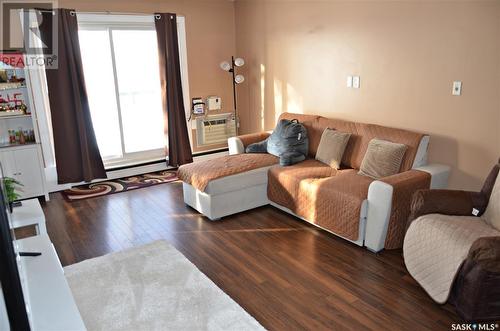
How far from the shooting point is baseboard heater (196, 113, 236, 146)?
5910 mm

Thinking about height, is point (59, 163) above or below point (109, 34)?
below

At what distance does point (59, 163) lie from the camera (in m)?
4.79

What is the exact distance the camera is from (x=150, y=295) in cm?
266

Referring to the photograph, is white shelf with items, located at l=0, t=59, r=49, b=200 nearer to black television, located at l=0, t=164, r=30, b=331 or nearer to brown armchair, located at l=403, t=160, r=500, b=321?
black television, located at l=0, t=164, r=30, b=331

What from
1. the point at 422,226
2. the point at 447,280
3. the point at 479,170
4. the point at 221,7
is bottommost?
the point at 447,280

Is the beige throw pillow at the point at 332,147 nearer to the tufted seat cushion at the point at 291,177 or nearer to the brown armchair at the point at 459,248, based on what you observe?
the tufted seat cushion at the point at 291,177

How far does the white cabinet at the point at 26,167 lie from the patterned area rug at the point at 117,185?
36 cm

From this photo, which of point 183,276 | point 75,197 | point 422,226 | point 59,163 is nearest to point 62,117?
point 59,163

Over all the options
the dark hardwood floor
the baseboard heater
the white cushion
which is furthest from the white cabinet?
the baseboard heater

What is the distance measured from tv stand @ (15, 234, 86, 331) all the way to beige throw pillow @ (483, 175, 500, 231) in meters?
2.57

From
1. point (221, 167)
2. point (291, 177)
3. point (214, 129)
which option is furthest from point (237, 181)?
point (214, 129)

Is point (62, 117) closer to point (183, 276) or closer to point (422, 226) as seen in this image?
point (183, 276)

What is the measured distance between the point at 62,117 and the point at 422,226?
4.18 m

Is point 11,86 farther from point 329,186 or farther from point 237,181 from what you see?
point 329,186
